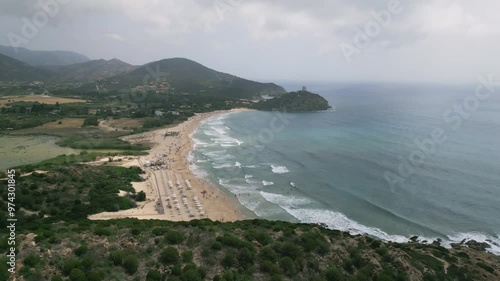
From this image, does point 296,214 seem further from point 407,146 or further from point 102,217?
point 407,146

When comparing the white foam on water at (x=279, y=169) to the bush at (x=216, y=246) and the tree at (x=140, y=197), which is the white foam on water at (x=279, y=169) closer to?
the tree at (x=140, y=197)

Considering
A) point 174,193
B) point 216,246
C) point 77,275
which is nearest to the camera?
point 77,275

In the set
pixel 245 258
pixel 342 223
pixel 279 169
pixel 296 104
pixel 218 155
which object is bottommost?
pixel 218 155

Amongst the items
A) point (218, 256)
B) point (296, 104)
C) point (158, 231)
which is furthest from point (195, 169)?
point (296, 104)

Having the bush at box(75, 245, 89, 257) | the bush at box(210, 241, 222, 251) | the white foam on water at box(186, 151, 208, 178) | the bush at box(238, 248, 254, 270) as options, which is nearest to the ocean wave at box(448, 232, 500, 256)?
the bush at box(238, 248, 254, 270)

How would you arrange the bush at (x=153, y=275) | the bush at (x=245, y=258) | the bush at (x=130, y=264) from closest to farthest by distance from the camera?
the bush at (x=153, y=275)
the bush at (x=130, y=264)
the bush at (x=245, y=258)

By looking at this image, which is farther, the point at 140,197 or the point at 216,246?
the point at 140,197

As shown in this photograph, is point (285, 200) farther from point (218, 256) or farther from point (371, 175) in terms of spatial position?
point (218, 256)

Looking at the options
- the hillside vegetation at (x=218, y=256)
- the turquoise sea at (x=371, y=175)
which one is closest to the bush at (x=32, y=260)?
the hillside vegetation at (x=218, y=256)
